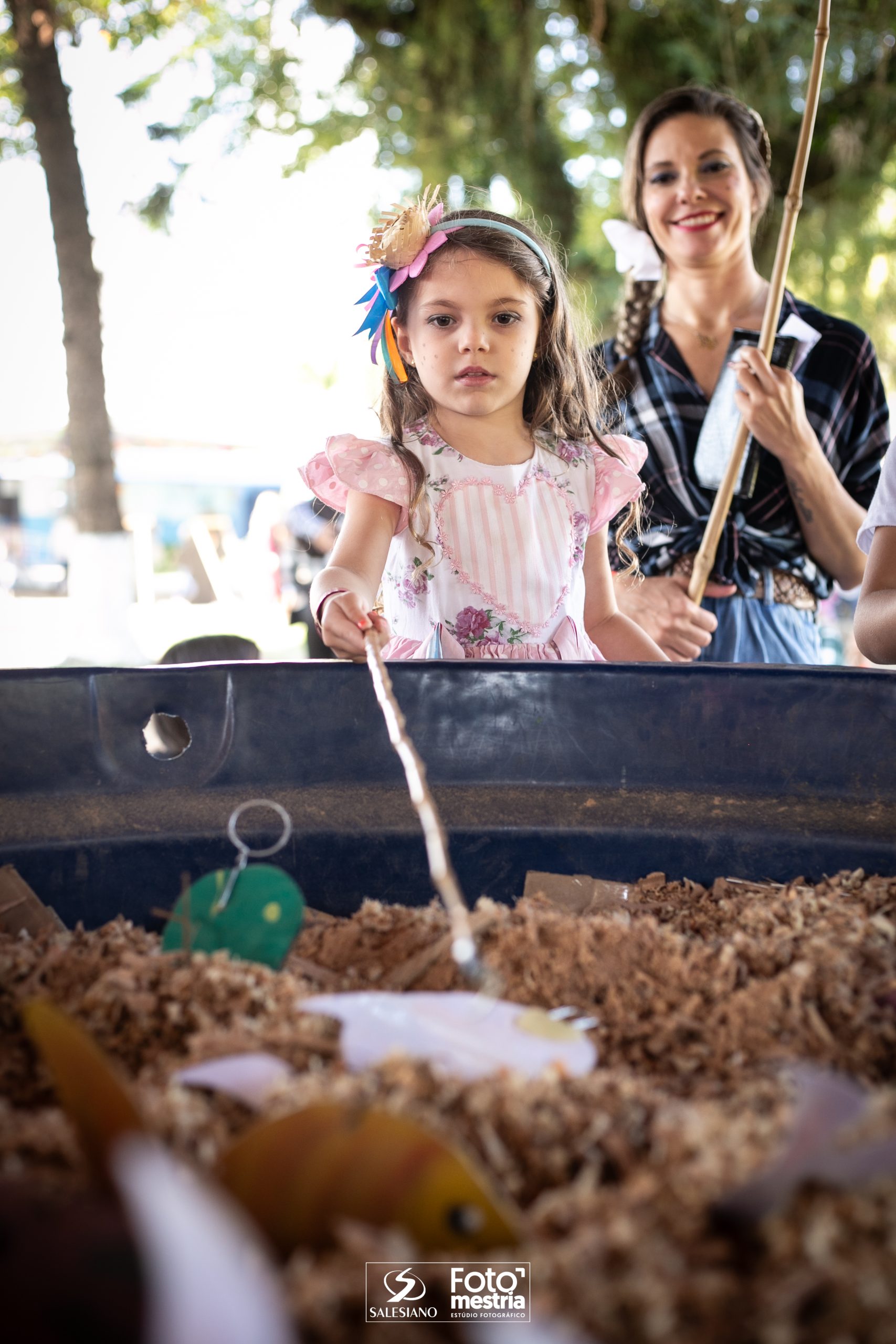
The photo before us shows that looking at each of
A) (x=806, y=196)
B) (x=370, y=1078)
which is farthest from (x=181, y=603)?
(x=370, y=1078)

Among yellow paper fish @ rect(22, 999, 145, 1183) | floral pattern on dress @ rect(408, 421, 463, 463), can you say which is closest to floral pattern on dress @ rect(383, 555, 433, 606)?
floral pattern on dress @ rect(408, 421, 463, 463)

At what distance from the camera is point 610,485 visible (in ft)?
6.19

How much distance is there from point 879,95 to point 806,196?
576mm

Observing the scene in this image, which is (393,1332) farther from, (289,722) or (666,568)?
(666,568)

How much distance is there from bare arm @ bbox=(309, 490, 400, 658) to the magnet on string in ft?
1.50

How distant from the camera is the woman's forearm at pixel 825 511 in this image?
2031 millimetres

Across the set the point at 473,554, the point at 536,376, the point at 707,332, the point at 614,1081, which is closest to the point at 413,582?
the point at 473,554

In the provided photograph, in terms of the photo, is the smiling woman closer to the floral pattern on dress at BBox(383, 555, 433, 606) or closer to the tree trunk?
the floral pattern on dress at BBox(383, 555, 433, 606)

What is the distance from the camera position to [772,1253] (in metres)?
0.43

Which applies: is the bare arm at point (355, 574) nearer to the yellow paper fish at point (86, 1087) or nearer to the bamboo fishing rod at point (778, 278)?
the bamboo fishing rod at point (778, 278)

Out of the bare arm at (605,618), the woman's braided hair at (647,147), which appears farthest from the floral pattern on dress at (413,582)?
the woman's braided hair at (647,147)

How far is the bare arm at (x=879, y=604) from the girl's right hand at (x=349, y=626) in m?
0.63

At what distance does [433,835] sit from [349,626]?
0.65m

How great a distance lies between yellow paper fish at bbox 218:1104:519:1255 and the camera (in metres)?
0.47
